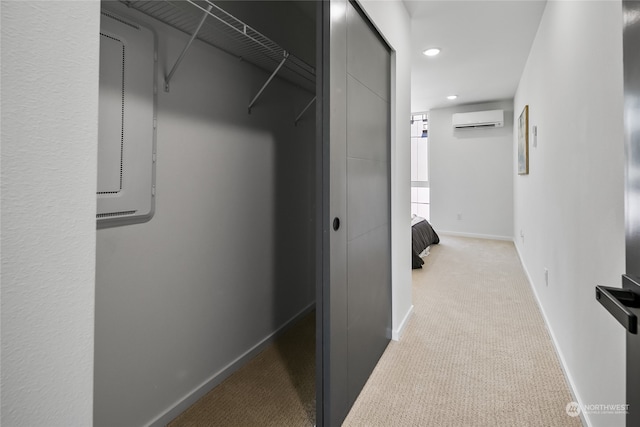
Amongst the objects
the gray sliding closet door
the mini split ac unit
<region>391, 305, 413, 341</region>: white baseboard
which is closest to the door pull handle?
the gray sliding closet door

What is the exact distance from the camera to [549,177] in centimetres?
239

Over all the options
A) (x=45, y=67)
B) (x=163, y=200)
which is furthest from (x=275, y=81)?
(x=45, y=67)

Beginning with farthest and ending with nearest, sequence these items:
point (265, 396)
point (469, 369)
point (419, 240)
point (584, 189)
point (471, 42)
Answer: point (419, 240)
point (471, 42)
point (469, 369)
point (265, 396)
point (584, 189)

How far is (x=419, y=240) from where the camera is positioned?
466 centimetres

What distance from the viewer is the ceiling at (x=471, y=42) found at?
8.73 feet

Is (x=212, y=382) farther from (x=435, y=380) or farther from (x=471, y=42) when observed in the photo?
(x=471, y=42)

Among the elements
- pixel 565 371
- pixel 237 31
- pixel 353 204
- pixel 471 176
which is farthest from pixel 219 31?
pixel 471 176

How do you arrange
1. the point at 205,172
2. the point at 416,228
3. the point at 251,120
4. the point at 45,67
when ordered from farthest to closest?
the point at 416,228 < the point at 251,120 < the point at 205,172 < the point at 45,67

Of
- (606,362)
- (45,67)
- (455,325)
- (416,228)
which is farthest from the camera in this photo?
(416,228)

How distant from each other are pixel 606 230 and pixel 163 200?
6.09 ft

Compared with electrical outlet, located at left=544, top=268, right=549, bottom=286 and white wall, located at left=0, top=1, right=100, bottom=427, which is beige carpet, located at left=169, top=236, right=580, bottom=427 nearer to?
electrical outlet, located at left=544, top=268, right=549, bottom=286

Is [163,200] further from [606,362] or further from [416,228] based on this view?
[416,228]

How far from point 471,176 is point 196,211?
5821 millimetres

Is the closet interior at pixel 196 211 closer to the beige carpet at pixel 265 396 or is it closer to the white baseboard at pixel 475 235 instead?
the beige carpet at pixel 265 396
